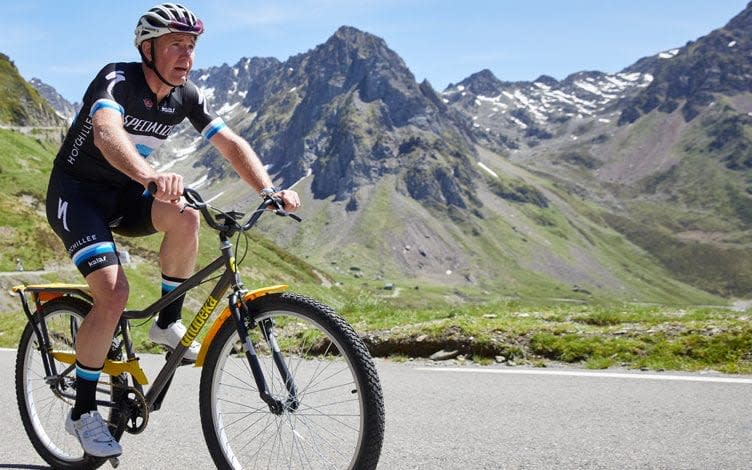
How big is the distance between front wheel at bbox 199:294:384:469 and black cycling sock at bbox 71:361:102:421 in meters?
1.09

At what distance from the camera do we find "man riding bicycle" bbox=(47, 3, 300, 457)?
5148 millimetres

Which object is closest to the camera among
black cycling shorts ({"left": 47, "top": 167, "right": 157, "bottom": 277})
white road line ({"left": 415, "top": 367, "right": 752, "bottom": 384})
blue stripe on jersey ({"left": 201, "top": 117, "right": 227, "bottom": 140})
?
black cycling shorts ({"left": 47, "top": 167, "right": 157, "bottom": 277})

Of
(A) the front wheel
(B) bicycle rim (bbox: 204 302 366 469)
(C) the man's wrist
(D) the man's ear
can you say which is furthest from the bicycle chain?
(D) the man's ear

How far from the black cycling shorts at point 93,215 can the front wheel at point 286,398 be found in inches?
51.1

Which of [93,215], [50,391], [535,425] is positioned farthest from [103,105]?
[535,425]

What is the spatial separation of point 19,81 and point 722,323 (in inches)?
6437

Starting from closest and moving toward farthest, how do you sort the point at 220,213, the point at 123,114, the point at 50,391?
the point at 220,213 → the point at 123,114 → the point at 50,391

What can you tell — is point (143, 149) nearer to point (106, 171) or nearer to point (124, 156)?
point (106, 171)

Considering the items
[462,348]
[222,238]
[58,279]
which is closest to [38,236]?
[58,279]

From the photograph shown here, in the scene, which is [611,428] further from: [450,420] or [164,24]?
[164,24]

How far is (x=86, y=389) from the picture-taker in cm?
529

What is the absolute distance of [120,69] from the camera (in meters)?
5.34

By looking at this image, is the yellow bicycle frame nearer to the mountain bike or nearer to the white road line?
the mountain bike

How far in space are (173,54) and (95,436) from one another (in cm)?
317
